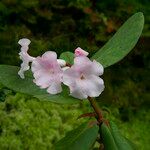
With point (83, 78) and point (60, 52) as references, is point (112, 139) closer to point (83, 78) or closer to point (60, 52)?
point (83, 78)

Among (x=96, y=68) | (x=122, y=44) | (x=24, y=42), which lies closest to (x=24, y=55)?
(x=24, y=42)

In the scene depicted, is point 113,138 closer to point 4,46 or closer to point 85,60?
point 85,60

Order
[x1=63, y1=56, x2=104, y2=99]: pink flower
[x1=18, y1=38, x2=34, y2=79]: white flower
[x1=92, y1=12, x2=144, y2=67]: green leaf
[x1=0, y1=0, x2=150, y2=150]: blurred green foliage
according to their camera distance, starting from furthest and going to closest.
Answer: [x1=0, y1=0, x2=150, y2=150]: blurred green foliage < [x1=92, y1=12, x2=144, y2=67]: green leaf < [x1=18, y1=38, x2=34, y2=79]: white flower < [x1=63, y1=56, x2=104, y2=99]: pink flower

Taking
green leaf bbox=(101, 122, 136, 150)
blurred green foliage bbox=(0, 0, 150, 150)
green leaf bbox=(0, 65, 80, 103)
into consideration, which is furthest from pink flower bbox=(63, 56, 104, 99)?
blurred green foliage bbox=(0, 0, 150, 150)

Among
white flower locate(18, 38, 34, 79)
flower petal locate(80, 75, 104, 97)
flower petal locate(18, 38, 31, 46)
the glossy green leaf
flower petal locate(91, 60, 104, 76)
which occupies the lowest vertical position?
the glossy green leaf

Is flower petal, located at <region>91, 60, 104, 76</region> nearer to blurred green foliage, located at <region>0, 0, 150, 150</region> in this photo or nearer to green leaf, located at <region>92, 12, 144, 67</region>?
green leaf, located at <region>92, 12, 144, 67</region>

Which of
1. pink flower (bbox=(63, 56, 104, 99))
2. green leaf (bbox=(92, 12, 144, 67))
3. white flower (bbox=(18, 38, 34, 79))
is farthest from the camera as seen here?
green leaf (bbox=(92, 12, 144, 67))

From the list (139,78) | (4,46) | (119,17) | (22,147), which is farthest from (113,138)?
(119,17)
